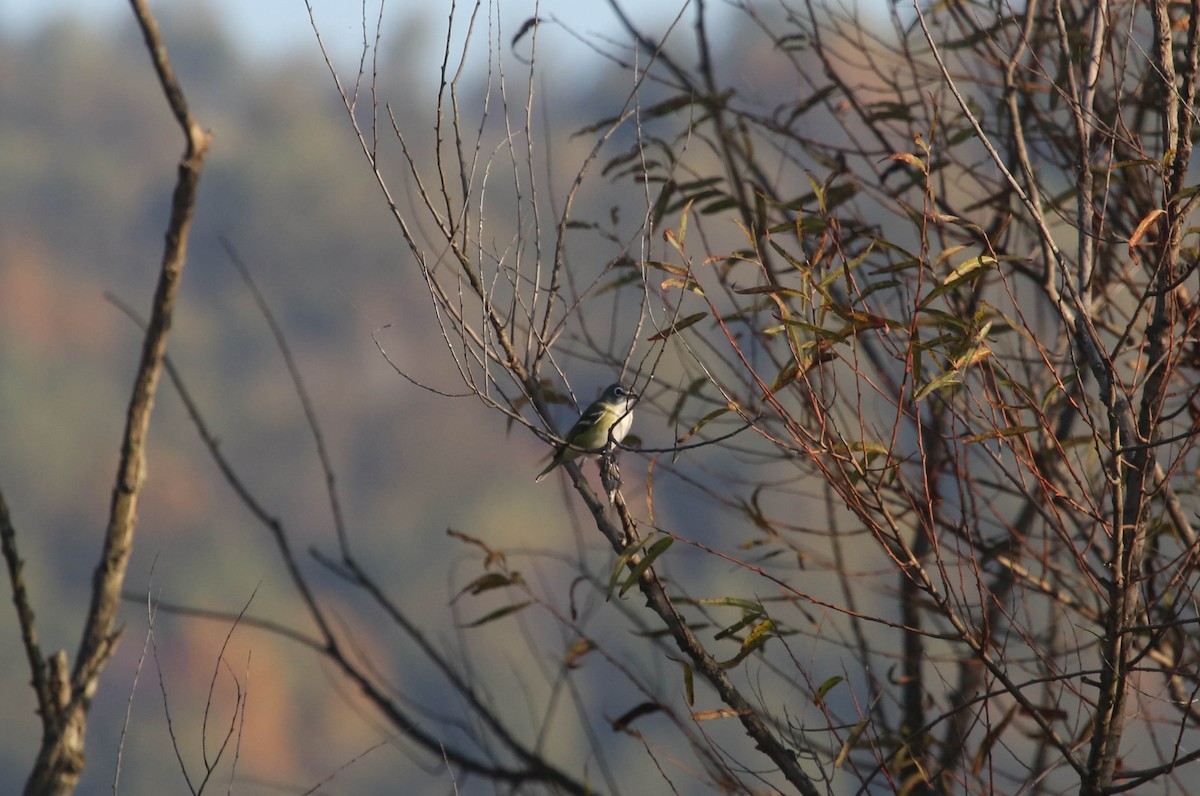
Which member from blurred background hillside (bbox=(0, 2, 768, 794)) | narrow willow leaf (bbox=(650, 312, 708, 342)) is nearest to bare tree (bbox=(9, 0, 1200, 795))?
narrow willow leaf (bbox=(650, 312, 708, 342))

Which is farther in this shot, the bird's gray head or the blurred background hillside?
the blurred background hillside

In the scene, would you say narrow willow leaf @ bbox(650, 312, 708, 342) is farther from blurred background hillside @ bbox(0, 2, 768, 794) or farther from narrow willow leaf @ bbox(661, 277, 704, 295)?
blurred background hillside @ bbox(0, 2, 768, 794)

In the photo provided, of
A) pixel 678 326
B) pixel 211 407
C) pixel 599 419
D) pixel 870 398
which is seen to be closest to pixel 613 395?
pixel 599 419

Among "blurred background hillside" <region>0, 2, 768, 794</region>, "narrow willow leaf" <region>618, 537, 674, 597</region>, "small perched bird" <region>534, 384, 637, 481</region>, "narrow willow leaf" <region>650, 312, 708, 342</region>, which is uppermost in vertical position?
"blurred background hillside" <region>0, 2, 768, 794</region>

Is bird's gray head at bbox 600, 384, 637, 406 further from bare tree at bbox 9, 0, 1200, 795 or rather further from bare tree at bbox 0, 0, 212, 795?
bare tree at bbox 0, 0, 212, 795

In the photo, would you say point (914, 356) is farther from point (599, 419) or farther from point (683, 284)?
point (599, 419)

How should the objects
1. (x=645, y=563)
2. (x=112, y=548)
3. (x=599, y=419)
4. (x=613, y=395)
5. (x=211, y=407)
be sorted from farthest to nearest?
(x=211, y=407) → (x=613, y=395) → (x=599, y=419) → (x=112, y=548) → (x=645, y=563)

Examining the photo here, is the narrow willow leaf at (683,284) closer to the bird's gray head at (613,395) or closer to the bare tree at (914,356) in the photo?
the bare tree at (914,356)

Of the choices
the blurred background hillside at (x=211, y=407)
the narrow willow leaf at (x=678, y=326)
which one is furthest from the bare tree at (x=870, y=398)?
the blurred background hillside at (x=211, y=407)

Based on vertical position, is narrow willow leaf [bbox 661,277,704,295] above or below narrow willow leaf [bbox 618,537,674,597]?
above

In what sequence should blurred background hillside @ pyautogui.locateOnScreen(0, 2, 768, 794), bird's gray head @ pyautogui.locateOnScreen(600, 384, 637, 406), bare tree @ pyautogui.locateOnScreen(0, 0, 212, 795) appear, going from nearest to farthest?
bare tree @ pyautogui.locateOnScreen(0, 0, 212, 795), bird's gray head @ pyautogui.locateOnScreen(600, 384, 637, 406), blurred background hillside @ pyautogui.locateOnScreen(0, 2, 768, 794)

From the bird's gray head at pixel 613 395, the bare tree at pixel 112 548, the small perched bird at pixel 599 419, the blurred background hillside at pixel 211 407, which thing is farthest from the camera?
the blurred background hillside at pixel 211 407

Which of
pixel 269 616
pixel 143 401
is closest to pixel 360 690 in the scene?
pixel 143 401

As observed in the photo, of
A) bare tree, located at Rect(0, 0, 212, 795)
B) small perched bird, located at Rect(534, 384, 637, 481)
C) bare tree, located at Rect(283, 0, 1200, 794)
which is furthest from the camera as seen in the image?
small perched bird, located at Rect(534, 384, 637, 481)
